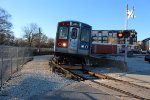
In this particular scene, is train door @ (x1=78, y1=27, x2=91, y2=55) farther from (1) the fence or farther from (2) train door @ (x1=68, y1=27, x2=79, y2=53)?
(1) the fence

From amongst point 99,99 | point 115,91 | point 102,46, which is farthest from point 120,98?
point 102,46

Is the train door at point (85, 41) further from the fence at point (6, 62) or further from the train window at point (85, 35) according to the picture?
the fence at point (6, 62)

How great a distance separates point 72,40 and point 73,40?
0.25ft

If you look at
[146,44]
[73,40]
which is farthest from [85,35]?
[146,44]

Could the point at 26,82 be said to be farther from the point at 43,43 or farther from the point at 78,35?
the point at 43,43

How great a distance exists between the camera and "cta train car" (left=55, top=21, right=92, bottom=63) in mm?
27141

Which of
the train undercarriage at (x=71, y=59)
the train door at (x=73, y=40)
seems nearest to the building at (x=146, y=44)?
the train undercarriage at (x=71, y=59)

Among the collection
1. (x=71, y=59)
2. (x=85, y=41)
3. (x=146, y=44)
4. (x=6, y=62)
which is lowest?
(x=71, y=59)

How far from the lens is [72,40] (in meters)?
27.3

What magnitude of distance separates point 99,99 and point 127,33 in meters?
15.1

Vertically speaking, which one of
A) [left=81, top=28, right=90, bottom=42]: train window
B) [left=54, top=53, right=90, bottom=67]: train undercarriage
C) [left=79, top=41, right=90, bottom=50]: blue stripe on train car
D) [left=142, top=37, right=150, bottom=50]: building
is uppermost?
[left=142, top=37, right=150, bottom=50]: building

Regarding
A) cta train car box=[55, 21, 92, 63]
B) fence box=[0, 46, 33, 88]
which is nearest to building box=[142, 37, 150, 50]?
cta train car box=[55, 21, 92, 63]

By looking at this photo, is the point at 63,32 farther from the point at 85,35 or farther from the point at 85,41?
the point at 85,41

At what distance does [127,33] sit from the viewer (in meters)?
26.4
